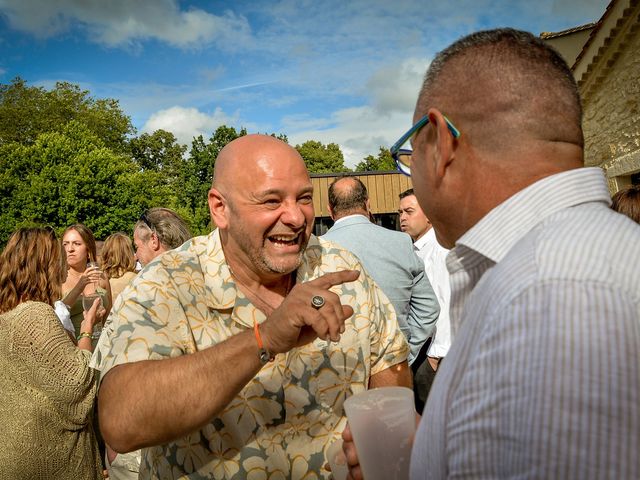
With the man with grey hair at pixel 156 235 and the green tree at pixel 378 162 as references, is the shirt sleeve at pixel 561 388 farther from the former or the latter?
the green tree at pixel 378 162

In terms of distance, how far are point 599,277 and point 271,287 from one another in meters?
1.62

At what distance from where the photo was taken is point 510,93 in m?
1.17

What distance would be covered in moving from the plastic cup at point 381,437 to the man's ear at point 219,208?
3.79 ft

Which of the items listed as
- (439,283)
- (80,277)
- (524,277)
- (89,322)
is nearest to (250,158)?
(524,277)

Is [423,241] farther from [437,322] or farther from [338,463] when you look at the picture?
[338,463]

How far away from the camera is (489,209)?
3.90ft

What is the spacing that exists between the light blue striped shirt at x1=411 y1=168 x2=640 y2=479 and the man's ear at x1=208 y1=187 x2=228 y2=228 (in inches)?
57.7

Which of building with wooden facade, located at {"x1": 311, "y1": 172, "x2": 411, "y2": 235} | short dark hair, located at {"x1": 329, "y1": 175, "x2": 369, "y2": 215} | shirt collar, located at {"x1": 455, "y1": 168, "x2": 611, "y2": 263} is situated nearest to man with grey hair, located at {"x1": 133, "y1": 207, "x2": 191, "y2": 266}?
short dark hair, located at {"x1": 329, "y1": 175, "x2": 369, "y2": 215}

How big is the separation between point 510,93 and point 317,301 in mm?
811

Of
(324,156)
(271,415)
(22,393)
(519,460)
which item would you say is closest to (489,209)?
(519,460)

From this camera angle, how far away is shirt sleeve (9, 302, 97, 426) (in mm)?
2996

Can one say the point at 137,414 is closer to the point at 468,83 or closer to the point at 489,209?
the point at 489,209

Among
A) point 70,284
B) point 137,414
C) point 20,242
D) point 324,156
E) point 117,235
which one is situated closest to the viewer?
point 137,414

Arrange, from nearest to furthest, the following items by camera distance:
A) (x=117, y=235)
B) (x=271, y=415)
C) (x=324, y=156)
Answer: (x=271, y=415) < (x=117, y=235) < (x=324, y=156)
